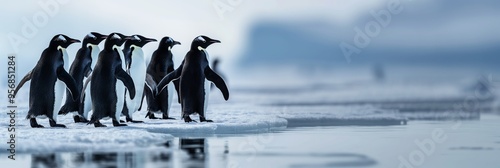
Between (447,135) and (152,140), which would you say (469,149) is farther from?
(152,140)

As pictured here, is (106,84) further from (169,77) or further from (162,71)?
(162,71)

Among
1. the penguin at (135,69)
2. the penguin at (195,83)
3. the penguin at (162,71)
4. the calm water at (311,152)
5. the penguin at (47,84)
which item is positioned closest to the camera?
the calm water at (311,152)

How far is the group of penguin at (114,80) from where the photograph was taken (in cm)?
1058

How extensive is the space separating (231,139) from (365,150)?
6.01 feet

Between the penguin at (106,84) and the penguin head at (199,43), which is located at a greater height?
the penguin head at (199,43)

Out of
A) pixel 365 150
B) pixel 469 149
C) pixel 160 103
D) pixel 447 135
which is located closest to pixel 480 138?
pixel 447 135

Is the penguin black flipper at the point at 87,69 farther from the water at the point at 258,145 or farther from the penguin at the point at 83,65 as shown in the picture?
the water at the point at 258,145

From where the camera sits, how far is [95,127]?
10477 mm

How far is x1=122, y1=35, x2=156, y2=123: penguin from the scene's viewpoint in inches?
464

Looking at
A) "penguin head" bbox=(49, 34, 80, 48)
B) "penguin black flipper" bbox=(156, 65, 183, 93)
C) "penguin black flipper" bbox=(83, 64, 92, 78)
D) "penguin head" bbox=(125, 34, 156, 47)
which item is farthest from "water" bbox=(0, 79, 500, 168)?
"penguin head" bbox=(125, 34, 156, 47)

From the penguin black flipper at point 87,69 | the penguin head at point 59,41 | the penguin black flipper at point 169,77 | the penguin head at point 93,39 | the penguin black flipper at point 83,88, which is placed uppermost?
the penguin head at point 93,39

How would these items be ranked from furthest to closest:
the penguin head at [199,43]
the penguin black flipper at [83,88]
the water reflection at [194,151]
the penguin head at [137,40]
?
the penguin head at [137,40]
the penguin head at [199,43]
the penguin black flipper at [83,88]
the water reflection at [194,151]


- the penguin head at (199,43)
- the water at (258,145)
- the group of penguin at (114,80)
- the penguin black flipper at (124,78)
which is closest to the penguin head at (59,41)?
the group of penguin at (114,80)

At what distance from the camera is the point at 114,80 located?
1065 cm
